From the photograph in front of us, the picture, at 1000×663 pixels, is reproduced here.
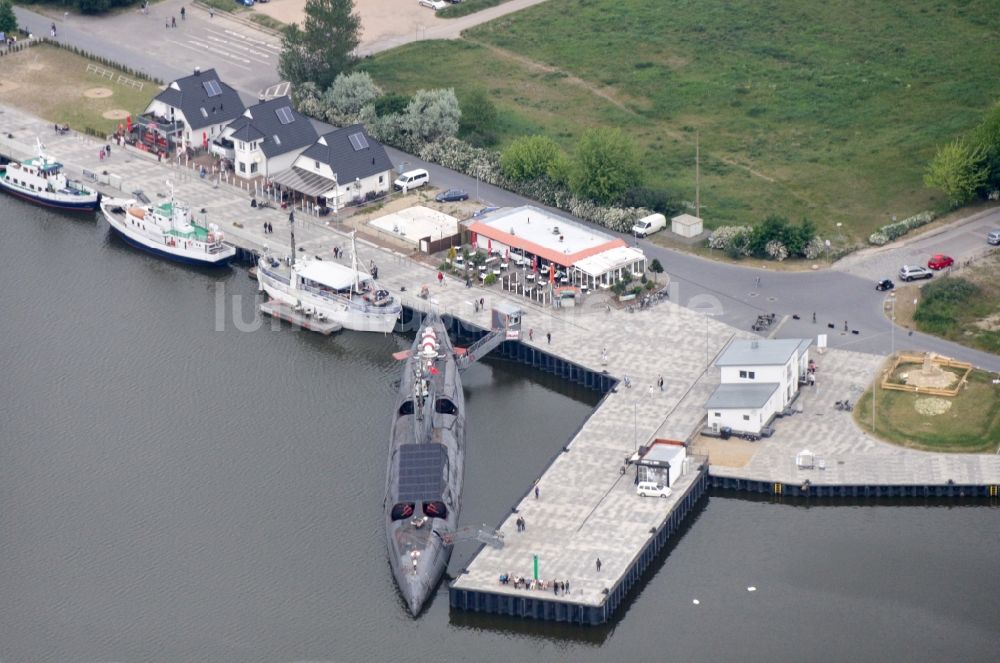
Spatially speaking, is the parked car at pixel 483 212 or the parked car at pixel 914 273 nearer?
the parked car at pixel 914 273

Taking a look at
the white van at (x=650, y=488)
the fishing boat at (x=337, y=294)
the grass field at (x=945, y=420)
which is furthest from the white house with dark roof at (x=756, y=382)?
the fishing boat at (x=337, y=294)

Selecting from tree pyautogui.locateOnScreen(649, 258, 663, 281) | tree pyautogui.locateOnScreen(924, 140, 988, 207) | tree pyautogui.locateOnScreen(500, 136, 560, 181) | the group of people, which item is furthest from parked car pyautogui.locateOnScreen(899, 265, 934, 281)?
the group of people

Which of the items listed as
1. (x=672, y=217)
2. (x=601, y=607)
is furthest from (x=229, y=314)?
(x=601, y=607)

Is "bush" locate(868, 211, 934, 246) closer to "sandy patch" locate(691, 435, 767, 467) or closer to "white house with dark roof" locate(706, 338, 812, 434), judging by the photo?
"white house with dark roof" locate(706, 338, 812, 434)

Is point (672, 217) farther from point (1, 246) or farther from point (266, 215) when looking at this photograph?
point (1, 246)

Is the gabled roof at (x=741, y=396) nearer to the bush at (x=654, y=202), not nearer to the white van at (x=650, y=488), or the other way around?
the white van at (x=650, y=488)

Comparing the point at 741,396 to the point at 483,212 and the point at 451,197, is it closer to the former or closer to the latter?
the point at 483,212

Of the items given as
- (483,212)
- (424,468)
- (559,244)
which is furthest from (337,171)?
(424,468)
